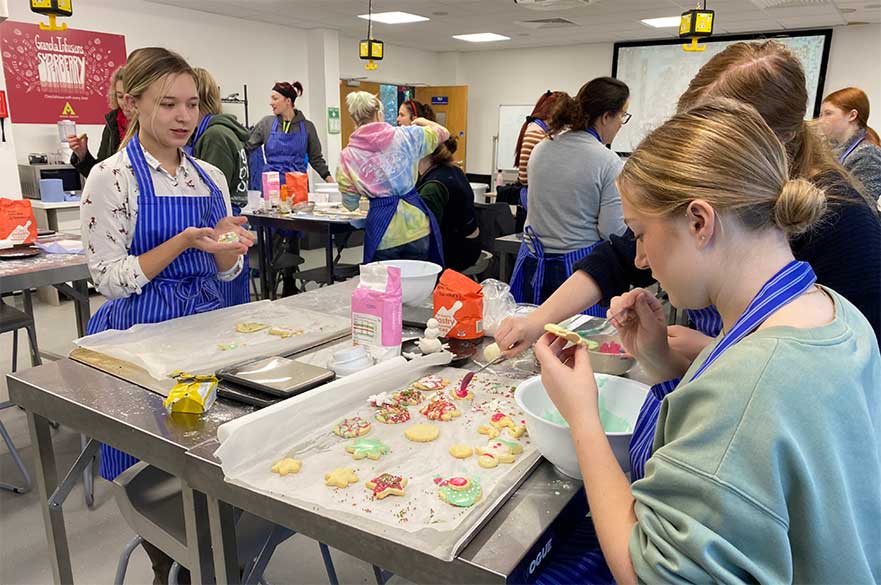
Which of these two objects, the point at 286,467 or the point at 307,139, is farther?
the point at 307,139

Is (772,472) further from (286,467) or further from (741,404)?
(286,467)

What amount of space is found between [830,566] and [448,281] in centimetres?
104

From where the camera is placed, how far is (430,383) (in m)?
1.29

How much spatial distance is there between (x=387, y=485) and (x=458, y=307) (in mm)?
694

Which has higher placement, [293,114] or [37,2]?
[37,2]

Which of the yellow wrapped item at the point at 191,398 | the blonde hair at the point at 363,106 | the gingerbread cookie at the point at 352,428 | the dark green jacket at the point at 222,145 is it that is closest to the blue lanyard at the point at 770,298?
the gingerbread cookie at the point at 352,428

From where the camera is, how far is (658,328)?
114 centimetres

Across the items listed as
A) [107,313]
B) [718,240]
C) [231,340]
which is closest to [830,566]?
[718,240]

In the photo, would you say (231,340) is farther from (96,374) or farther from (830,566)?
(830,566)

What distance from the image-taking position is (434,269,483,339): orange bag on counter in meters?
1.55

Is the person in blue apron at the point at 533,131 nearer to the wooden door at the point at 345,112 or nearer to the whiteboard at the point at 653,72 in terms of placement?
the whiteboard at the point at 653,72

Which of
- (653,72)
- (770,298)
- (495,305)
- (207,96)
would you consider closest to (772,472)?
(770,298)

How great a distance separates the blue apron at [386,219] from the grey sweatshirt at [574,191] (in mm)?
804

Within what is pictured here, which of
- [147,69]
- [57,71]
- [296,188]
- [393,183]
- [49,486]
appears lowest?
[49,486]
